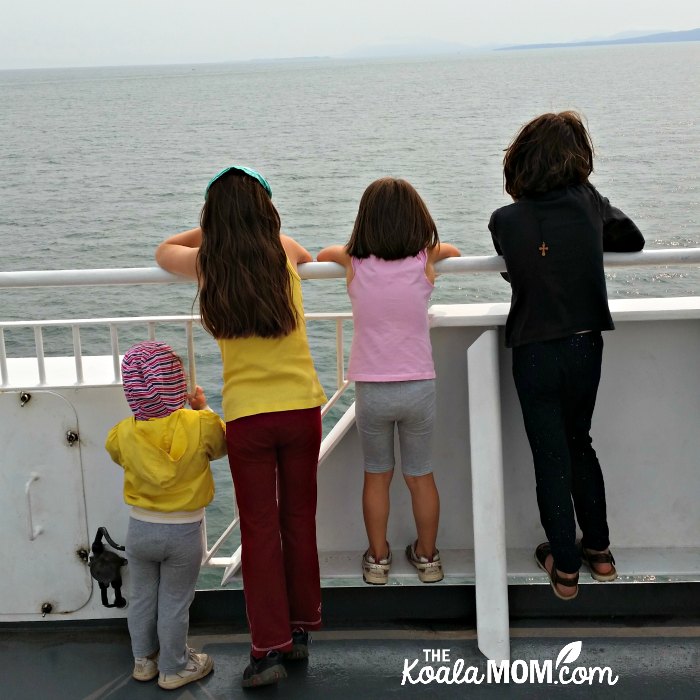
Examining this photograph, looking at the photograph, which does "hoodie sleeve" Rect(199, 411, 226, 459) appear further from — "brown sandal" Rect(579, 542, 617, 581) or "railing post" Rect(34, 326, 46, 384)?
"brown sandal" Rect(579, 542, 617, 581)

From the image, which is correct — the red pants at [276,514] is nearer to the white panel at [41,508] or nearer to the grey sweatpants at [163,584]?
the grey sweatpants at [163,584]

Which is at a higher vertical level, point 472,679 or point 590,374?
point 590,374

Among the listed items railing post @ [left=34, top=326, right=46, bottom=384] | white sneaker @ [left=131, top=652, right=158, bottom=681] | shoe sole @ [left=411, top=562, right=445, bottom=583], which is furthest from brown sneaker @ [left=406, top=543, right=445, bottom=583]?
railing post @ [left=34, top=326, right=46, bottom=384]

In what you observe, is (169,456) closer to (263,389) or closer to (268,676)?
(263,389)

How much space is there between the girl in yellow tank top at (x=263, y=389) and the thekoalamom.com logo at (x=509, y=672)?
38 cm

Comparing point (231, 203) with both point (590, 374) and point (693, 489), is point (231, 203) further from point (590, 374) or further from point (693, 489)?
point (693, 489)

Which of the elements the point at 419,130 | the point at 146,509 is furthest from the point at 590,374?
the point at 419,130

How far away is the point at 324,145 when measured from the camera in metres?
31.5

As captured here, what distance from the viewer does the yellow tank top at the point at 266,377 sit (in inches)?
96.7

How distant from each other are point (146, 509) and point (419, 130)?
109ft

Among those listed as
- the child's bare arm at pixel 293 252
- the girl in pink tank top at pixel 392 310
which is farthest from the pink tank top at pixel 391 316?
the child's bare arm at pixel 293 252

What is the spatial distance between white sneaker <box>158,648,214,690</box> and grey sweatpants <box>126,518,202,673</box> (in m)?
0.02

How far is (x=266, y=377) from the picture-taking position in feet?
8.09

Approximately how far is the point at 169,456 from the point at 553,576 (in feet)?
3.68
